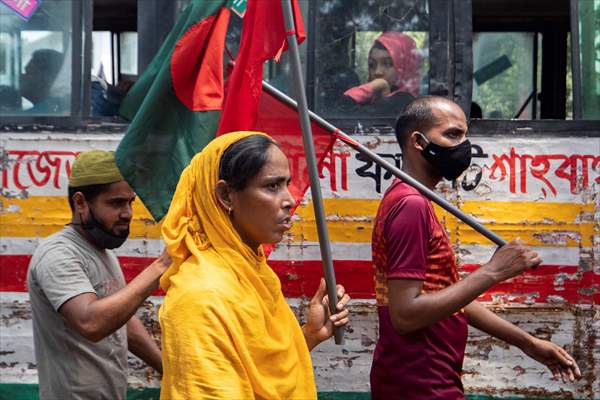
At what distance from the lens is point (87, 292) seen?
3602mm

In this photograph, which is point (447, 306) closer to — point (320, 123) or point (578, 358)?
point (320, 123)

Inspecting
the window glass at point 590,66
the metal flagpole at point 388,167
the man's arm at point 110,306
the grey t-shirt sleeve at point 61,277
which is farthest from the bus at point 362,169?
the man's arm at point 110,306

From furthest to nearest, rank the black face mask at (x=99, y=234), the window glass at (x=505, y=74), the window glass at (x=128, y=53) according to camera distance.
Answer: the window glass at (x=128, y=53) → the window glass at (x=505, y=74) → the black face mask at (x=99, y=234)

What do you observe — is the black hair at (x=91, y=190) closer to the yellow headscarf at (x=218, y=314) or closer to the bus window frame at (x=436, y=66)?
the yellow headscarf at (x=218, y=314)

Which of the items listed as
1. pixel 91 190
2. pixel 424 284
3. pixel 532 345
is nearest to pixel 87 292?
pixel 91 190

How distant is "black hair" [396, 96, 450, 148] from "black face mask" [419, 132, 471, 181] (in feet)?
0.15

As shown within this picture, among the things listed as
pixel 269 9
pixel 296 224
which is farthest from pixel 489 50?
pixel 269 9

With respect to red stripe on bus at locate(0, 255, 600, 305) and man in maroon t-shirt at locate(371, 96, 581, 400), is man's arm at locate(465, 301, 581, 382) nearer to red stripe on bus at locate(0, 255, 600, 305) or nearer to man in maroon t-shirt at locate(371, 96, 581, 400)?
man in maroon t-shirt at locate(371, 96, 581, 400)

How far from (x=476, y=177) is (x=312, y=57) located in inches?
41.4

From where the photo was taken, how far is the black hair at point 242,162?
2836 millimetres

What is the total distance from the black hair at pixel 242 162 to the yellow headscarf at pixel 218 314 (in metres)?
0.03

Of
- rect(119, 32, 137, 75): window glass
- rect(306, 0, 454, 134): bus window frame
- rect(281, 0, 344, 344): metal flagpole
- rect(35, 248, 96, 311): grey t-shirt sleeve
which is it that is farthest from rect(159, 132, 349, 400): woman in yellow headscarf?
rect(119, 32, 137, 75): window glass

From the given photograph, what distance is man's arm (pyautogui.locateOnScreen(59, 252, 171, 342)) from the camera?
339 centimetres

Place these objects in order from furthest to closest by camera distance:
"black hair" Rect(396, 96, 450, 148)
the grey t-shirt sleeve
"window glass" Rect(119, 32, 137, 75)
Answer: "window glass" Rect(119, 32, 137, 75) < "black hair" Rect(396, 96, 450, 148) < the grey t-shirt sleeve
